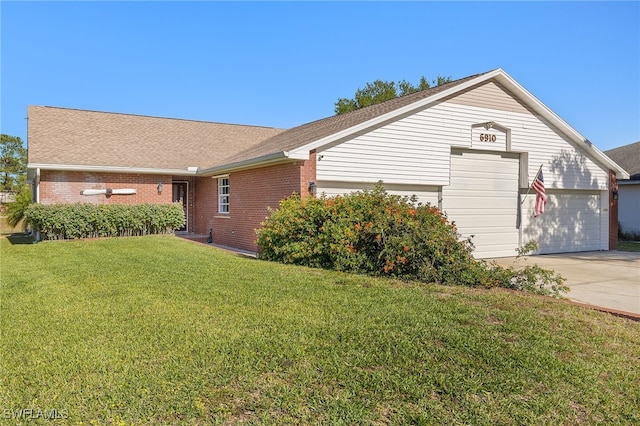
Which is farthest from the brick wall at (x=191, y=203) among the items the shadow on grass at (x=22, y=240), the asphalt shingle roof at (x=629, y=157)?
the asphalt shingle roof at (x=629, y=157)

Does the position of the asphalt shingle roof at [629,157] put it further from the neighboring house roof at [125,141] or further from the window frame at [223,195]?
the window frame at [223,195]

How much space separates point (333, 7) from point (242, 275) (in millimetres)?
8158

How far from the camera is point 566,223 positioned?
631 inches

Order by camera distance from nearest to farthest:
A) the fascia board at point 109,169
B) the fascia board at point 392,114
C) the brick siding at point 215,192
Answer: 1. the fascia board at point 392,114
2. the brick siding at point 215,192
3. the fascia board at point 109,169

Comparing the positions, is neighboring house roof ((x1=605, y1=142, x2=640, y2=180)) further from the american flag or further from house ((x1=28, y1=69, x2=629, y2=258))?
the american flag

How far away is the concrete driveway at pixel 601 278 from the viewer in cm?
684

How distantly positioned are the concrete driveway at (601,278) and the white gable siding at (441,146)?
9.98 feet

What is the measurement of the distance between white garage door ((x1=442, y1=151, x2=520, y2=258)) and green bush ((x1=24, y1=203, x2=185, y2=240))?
389 inches

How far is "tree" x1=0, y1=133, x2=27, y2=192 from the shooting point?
46.0m

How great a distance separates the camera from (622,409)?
10.5 feet

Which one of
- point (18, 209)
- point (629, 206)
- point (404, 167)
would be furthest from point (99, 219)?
point (629, 206)

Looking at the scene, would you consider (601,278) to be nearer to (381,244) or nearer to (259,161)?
(381,244)

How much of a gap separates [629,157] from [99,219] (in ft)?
87.7

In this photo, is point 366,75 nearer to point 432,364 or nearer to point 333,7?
point 333,7
